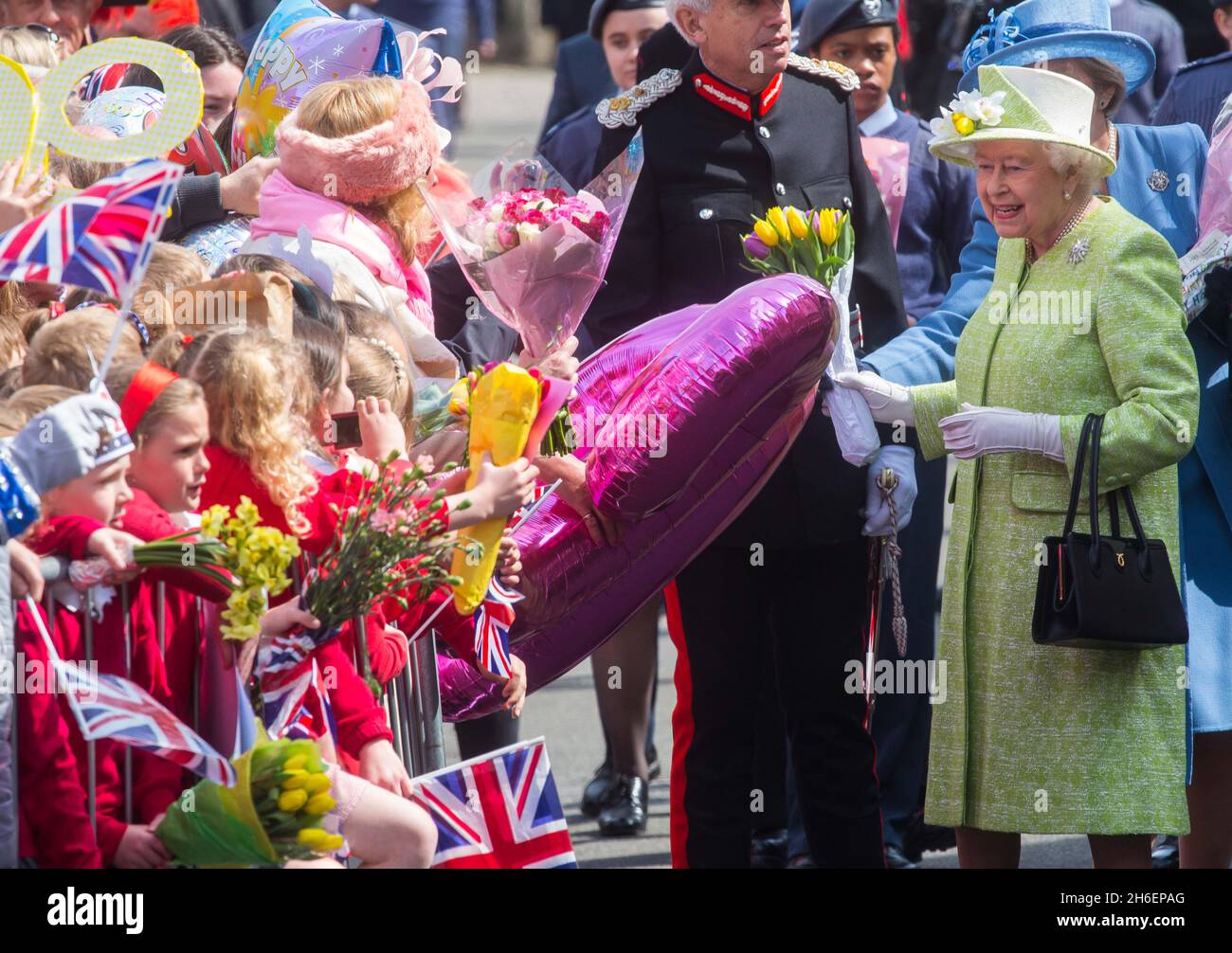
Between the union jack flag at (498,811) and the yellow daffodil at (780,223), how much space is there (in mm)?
1213

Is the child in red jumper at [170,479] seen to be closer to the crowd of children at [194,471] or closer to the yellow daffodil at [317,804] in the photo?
the crowd of children at [194,471]

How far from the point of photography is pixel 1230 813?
3.92 m

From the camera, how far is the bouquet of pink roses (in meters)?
3.59

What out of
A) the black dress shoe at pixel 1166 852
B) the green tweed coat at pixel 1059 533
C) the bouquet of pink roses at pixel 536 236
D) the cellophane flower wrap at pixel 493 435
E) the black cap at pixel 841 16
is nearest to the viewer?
the cellophane flower wrap at pixel 493 435

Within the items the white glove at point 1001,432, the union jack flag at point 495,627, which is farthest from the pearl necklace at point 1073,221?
the union jack flag at point 495,627

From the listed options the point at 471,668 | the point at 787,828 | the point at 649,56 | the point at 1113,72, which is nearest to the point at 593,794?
the point at 787,828

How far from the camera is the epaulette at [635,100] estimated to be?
13.3ft

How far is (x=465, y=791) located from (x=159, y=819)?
0.54 meters

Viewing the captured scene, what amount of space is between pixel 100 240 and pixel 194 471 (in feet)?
1.22

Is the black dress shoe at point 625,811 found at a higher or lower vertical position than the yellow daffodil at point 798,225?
lower

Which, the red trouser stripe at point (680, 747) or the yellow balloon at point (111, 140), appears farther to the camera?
the red trouser stripe at point (680, 747)

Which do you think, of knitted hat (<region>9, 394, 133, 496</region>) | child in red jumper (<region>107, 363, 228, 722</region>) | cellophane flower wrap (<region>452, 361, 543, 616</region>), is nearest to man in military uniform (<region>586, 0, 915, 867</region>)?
cellophane flower wrap (<region>452, 361, 543, 616</region>)

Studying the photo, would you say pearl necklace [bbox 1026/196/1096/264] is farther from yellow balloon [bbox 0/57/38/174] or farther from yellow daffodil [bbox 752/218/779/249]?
yellow balloon [bbox 0/57/38/174]

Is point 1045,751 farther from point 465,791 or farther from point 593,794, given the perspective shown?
point 593,794
